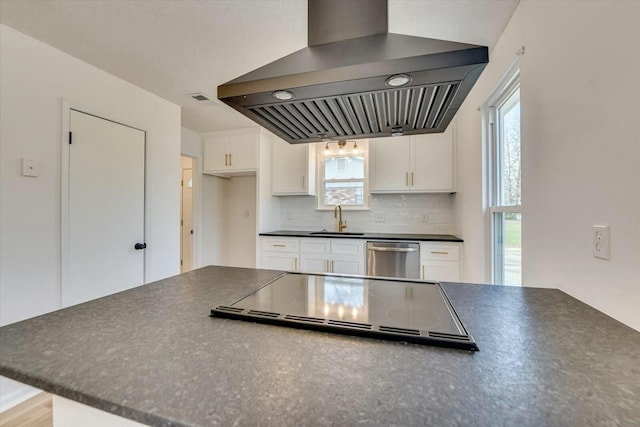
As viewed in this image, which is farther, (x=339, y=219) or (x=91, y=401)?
(x=339, y=219)

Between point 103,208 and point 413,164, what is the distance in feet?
10.1

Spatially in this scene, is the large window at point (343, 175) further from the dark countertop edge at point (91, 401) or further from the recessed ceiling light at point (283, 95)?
the dark countertop edge at point (91, 401)

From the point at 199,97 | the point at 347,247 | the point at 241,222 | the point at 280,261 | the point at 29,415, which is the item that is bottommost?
the point at 29,415

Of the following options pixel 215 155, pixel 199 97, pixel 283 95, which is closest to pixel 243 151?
pixel 215 155

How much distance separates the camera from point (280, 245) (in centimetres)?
339

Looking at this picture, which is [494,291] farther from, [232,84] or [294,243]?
[294,243]

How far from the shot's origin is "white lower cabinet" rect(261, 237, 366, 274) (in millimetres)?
3127

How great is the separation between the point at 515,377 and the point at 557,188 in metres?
0.99

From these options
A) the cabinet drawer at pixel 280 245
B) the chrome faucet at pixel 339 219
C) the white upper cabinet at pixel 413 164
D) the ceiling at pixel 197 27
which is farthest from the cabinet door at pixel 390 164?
the ceiling at pixel 197 27

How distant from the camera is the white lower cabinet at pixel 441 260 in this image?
9.20 feet

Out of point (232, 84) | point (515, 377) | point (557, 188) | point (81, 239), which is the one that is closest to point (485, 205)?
point (557, 188)

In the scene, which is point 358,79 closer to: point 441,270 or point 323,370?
point 323,370

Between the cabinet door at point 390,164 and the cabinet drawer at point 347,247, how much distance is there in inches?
27.8

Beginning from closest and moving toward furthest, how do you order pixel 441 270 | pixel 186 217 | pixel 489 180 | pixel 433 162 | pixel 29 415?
1. pixel 29 415
2. pixel 489 180
3. pixel 441 270
4. pixel 433 162
5. pixel 186 217
